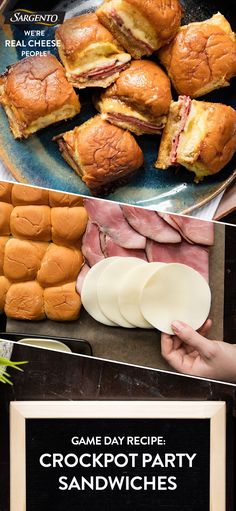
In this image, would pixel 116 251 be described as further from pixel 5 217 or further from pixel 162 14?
pixel 162 14

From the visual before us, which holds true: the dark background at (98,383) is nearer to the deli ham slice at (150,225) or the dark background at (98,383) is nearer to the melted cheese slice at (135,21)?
the deli ham slice at (150,225)

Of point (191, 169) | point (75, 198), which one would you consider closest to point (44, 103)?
point (75, 198)

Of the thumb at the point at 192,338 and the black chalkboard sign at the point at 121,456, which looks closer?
the thumb at the point at 192,338

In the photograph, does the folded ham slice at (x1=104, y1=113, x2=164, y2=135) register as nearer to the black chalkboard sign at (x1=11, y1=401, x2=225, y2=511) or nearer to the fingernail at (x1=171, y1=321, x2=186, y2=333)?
the fingernail at (x1=171, y1=321, x2=186, y2=333)

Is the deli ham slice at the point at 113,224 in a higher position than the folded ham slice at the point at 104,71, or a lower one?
lower

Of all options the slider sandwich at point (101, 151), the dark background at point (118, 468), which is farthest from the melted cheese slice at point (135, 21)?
the dark background at point (118, 468)

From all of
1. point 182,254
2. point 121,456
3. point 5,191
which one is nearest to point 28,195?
point 5,191

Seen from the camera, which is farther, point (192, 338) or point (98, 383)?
point (98, 383)

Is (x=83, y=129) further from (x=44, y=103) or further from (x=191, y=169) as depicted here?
(x=191, y=169)
